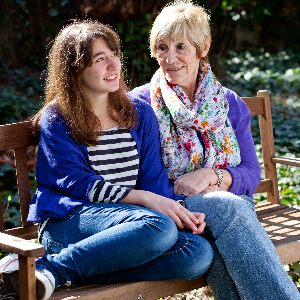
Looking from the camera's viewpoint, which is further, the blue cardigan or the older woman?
the older woman

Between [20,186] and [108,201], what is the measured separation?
0.63m

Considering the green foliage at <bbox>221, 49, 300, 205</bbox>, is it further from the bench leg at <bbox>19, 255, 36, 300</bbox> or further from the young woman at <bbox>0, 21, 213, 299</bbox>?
the bench leg at <bbox>19, 255, 36, 300</bbox>

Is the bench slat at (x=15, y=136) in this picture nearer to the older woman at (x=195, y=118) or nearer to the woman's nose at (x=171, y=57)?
the older woman at (x=195, y=118)

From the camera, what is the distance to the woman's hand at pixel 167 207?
2.33m

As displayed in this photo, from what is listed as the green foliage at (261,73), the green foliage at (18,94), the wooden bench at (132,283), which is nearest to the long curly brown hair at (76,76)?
the wooden bench at (132,283)

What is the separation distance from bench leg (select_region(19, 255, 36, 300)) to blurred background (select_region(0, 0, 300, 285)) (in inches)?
72.3

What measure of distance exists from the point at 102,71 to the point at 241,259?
1.19 meters

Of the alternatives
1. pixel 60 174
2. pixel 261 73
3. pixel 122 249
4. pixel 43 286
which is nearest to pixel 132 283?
pixel 122 249

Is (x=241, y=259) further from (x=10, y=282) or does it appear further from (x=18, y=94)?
(x=18, y=94)

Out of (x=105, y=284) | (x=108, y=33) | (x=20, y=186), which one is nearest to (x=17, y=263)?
(x=105, y=284)

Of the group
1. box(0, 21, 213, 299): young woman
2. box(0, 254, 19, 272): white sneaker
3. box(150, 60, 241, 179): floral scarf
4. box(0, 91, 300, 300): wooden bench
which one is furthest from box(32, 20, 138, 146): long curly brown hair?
box(0, 254, 19, 272): white sneaker

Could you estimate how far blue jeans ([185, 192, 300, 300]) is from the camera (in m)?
2.14

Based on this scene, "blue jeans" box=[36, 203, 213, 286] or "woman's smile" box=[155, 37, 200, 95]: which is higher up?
"woman's smile" box=[155, 37, 200, 95]

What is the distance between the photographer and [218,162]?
2.90 meters
